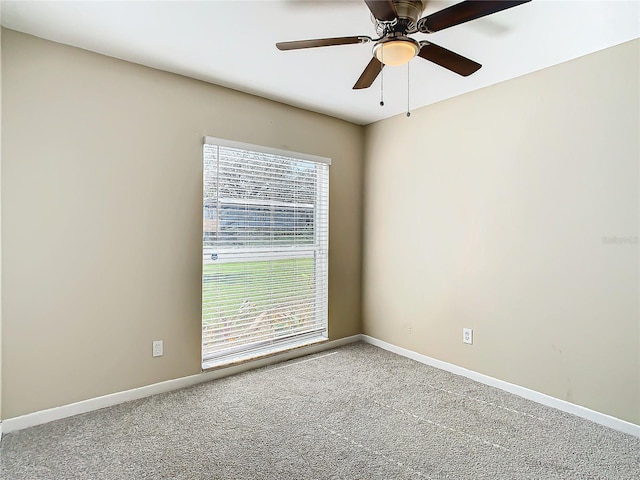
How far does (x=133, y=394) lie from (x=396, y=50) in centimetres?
281

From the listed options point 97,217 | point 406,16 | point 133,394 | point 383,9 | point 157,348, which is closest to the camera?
point 383,9

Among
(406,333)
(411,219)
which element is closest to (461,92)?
(411,219)

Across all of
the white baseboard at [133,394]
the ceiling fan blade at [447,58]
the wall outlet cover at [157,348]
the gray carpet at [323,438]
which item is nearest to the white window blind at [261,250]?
the white baseboard at [133,394]

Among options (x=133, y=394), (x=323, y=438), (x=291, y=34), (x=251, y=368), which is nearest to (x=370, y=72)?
(x=291, y=34)

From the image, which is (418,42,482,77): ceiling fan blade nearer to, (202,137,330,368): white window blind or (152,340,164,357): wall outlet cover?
(202,137,330,368): white window blind

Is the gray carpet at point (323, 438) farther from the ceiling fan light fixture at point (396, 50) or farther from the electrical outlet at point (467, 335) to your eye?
the ceiling fan light fixture at point (396, 50)

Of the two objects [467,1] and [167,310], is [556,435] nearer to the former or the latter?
[467,1]

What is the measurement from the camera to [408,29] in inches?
73.4

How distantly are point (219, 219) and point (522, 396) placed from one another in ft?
9.02

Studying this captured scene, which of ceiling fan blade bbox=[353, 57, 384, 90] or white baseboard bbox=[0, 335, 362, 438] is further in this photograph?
white baseboard bbox=[0, 335, 362, 438]

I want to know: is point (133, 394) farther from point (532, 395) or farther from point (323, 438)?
point (532, 395)

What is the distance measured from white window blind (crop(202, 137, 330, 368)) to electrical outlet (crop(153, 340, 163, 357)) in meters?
0.36

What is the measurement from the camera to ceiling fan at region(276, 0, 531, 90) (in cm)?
156

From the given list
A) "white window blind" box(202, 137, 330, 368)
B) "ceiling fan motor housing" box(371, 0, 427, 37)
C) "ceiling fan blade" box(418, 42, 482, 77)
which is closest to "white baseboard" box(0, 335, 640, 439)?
"white window blind" box(202, 137, 330, 368)
